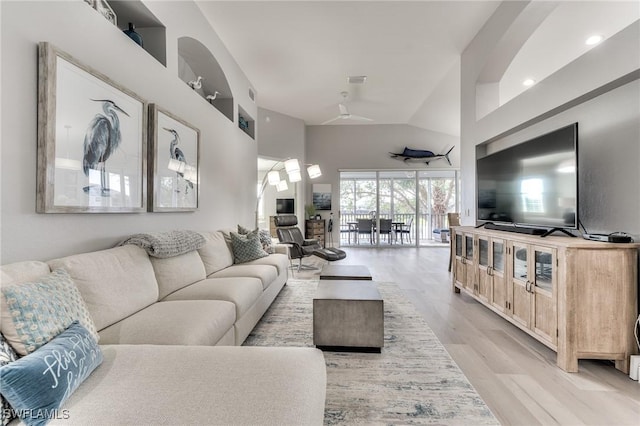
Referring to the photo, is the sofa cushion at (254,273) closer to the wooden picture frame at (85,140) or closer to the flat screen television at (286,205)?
the wooden picture frame at (85,140)

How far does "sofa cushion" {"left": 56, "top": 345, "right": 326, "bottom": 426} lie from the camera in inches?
33.5

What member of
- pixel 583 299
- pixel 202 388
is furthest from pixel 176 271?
pixel 583 299

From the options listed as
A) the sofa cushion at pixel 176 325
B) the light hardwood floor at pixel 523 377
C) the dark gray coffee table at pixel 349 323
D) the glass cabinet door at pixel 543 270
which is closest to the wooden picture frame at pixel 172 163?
the sofa cushion at pixel 176 325

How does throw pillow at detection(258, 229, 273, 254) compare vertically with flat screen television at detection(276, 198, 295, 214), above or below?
below

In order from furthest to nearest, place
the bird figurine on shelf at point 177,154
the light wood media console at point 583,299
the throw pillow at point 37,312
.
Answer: the bird figurine on shelf at point 177,154 → the light wood media console at point 583,299 → the throw pillow at point 37,312

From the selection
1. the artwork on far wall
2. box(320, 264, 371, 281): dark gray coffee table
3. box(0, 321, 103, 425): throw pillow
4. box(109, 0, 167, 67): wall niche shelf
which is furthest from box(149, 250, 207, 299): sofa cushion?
the artwork on far wall

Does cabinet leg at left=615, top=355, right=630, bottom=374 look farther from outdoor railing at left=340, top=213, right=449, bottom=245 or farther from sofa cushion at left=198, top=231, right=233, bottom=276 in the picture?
outdoor railing at left=340, top=213, right=449, bottom=245

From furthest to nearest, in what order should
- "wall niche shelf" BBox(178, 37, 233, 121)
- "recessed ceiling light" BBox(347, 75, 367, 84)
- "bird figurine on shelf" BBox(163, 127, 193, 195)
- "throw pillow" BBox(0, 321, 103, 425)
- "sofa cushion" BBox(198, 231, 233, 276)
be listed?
"recessed ceiling light" BBox(347, 75, 367, 84) < "wall niche shelf" BBox(178, 37, 233, 121) < "sofa cushion" BBox(198, 231, 233, 276) < "bird figurine on shelf" BBox(163, 127, 193, 195) < "throw pillow" BBox(0, 321, 103, 425)

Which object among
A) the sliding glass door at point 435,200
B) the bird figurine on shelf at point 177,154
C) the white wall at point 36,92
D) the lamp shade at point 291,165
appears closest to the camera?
the white wall at point 36,92

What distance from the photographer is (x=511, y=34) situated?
2.99 meters

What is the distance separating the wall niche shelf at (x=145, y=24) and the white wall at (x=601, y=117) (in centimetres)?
342

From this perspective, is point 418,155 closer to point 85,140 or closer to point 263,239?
point 263,239

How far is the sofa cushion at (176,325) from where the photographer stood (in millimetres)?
1444

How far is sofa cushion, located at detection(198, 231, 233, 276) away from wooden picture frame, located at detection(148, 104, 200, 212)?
0.41 metres
